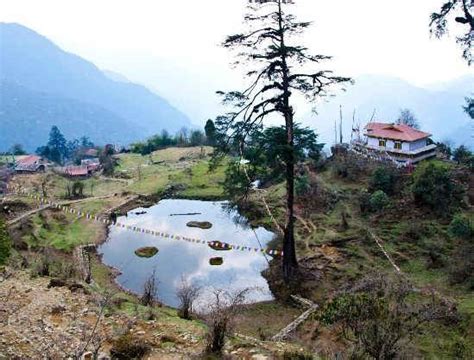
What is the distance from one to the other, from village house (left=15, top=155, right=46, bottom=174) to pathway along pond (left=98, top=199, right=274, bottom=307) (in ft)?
93.8

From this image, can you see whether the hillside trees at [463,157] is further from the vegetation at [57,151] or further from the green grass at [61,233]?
the vegetation at [57,151]

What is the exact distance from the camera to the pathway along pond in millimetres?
22906

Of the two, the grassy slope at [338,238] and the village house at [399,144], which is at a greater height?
the village house at [399,144]

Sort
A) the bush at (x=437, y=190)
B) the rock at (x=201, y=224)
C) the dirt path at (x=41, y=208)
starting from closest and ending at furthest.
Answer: the bush at (x=437, y=190), the dirt path at (x=41, y=208), the rock at (x=201, y=224)

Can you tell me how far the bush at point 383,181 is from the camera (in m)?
30.4

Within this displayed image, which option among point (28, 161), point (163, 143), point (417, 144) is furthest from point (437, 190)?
point (28, 161)

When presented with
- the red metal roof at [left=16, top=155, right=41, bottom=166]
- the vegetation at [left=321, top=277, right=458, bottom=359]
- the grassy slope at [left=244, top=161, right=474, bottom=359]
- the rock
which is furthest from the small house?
the vegetation at [left=321, top=277, right=458, bottom=359]

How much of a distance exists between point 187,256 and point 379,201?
11.8m

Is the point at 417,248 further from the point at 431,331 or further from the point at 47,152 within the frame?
the point at 47,152

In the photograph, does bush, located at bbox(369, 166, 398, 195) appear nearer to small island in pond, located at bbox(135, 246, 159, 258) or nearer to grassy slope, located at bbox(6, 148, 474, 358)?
grassy slope, located at bbox(6, 148, 474, 358)

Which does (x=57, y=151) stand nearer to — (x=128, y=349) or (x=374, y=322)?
(x=128, y=349)

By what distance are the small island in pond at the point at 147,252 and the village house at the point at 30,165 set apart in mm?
35572

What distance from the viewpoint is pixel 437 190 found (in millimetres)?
26781

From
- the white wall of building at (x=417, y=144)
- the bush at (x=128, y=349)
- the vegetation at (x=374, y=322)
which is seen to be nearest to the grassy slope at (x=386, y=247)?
the vegetation at (x=374, y=322)
